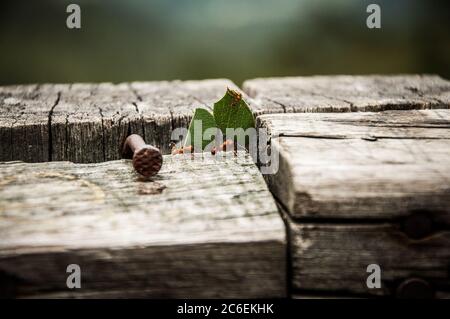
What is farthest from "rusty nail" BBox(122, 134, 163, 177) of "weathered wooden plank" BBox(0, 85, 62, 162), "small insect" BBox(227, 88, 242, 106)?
Answer: "weathered wooden plank" BBox(0, 85, 62, 162)

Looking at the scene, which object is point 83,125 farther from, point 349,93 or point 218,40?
point 218,40

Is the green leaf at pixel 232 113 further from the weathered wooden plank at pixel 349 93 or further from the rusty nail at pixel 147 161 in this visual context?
the rusty nail at pixel 147 161

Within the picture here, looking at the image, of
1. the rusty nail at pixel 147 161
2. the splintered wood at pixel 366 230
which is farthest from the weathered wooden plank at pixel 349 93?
the splintered wood at pixel 366 230

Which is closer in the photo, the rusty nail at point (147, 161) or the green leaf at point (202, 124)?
the rusty nail at point (147, 161)

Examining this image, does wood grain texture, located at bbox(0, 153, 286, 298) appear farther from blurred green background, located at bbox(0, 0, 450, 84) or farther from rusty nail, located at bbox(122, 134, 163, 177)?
blurred green background, located at bbox(0, 0, 450, 84)

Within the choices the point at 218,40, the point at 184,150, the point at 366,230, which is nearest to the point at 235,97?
the point at 184,150

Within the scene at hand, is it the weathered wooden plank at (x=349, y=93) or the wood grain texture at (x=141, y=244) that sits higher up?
the weathered wooden plank at (x=349, y=93)
